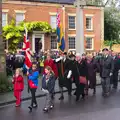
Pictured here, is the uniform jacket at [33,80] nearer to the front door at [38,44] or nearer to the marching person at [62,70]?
the marching person at [62,70]

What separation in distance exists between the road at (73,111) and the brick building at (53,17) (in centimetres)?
2443

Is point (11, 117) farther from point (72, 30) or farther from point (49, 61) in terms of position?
point (72, 30)

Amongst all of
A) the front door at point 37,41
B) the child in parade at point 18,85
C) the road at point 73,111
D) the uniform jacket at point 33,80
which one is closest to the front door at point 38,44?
the front door at point 37,41

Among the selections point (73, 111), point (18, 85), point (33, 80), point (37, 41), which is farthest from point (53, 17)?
point (73, 111)

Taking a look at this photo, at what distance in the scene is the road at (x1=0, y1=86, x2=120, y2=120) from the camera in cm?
950

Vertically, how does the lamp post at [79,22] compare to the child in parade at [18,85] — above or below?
above

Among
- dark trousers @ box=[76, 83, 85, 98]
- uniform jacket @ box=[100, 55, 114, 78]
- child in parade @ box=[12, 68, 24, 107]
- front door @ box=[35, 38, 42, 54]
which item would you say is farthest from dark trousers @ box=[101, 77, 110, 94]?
front door @ box=[35, 38, 42, 54]

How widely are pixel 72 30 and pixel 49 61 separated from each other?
27307mm

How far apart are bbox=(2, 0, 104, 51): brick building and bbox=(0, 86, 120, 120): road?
24.4 metres

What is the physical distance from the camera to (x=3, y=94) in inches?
552

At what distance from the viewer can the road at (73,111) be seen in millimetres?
9500

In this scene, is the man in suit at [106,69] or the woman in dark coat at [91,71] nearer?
the man in suit at [106,69]

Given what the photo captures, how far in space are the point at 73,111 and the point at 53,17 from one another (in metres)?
29.0

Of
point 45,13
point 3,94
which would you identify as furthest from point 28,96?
point 45,13
